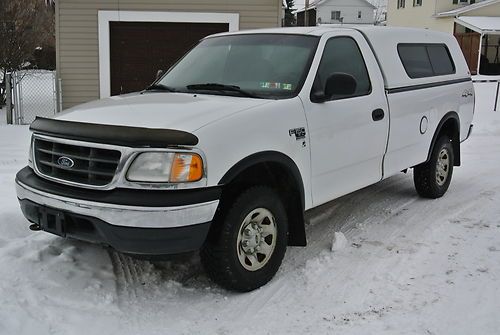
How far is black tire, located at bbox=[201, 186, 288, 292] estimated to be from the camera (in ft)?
13.0

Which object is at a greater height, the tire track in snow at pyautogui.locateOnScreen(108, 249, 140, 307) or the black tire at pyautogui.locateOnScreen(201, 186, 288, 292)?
the black tire at pyautogui.locateOnScreen(201, 186, 288, 292)

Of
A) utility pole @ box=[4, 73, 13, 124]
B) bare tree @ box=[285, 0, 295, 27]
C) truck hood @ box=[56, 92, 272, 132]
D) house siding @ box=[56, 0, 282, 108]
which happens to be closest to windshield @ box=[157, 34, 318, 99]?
truck hood @ box=[56, 92, 272, 132]

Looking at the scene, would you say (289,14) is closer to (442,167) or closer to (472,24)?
(472,24)

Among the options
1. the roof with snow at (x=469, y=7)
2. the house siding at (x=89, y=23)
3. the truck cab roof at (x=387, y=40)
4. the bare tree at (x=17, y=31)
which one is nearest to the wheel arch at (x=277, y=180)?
the truck cab roof at (x=387, y=40)

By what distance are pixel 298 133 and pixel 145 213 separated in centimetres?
143

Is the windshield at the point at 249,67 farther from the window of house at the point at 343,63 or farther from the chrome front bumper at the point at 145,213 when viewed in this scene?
the chrome front bumper at the point at 145,213

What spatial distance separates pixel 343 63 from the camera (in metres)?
5.26

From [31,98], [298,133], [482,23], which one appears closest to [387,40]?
[298,133]

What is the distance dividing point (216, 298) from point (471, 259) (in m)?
2.23

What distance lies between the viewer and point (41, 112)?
14578 mm

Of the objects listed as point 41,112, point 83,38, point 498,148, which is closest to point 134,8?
point 83,38

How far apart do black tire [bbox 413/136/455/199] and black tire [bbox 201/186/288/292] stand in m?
2.96

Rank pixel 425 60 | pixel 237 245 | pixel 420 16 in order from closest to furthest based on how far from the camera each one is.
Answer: pixel 237 245 → pixel 425 60 → pixel 420 16

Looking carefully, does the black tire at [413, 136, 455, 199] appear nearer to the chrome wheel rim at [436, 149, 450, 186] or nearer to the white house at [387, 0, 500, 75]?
the chrome wheel rim at [436, 149, 450, 186]
